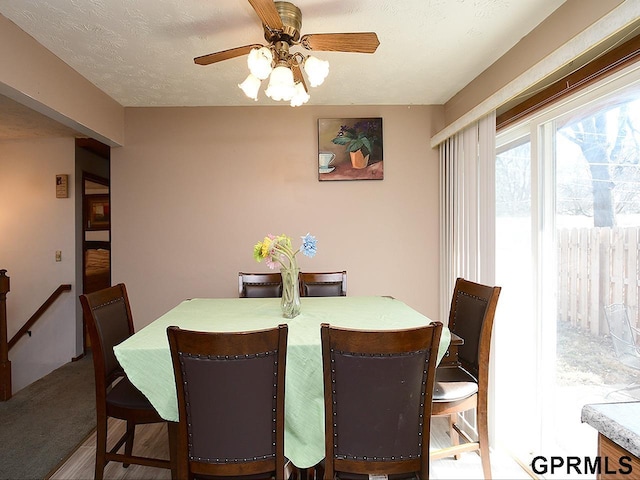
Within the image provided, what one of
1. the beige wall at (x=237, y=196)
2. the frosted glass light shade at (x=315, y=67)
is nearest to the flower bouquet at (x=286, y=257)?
the frosted glass light shade at (x=315, y=67)

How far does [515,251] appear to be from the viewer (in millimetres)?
2346

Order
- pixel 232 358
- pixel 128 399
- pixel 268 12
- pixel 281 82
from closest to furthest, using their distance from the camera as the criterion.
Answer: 1. pixel 232 358
2. pixel 268 12
3. pixel 281 82
4. pixel 128 399

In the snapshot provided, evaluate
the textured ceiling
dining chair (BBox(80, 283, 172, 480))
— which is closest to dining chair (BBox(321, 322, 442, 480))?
dining chair (BBox(80, 283, 172, 480))

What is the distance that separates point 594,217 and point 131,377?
7.50ft

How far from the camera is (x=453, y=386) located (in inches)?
68.3

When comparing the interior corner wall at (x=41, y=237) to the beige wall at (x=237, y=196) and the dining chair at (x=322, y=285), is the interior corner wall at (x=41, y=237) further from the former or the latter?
the dining chair at (x=322, y=285)

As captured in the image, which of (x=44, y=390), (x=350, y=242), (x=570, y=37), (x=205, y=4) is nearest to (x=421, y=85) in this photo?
(x=570, y=37)

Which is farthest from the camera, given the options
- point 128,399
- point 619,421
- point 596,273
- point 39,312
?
point 39,312

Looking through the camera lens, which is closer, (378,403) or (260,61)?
(378,403)

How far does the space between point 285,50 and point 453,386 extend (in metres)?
1.84

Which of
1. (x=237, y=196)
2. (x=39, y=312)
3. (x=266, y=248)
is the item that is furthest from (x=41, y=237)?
(x=266, y=248)

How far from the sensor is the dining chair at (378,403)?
114 cm

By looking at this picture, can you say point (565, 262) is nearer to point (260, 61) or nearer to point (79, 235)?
point (260, 61)

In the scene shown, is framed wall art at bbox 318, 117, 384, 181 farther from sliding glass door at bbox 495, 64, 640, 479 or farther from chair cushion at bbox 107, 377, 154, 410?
chair cushion at bbox 107, 377, 154, 410
